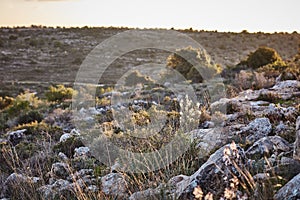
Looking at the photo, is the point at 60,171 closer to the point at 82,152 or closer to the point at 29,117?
the point at 82,152

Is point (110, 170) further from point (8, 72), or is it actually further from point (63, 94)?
point (8, 72)

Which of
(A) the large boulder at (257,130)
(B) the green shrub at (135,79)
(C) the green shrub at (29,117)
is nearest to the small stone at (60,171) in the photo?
(A) the large boulder at (257,130)

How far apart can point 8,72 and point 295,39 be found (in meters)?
33.2

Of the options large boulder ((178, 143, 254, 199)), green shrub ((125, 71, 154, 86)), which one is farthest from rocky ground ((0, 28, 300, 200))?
green shrub ((125, 71, 154, 86))

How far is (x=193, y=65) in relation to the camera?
18.8 metres

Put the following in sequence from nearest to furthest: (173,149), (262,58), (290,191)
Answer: (290,191) < (173,149) < (262,58)

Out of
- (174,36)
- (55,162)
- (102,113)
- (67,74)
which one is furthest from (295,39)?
(55,162)

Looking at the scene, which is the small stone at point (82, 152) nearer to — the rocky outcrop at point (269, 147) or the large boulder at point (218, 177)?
the rocky outcrop at point (269, 147)

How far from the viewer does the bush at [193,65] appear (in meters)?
17.9

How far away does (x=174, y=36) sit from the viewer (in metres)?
49.8

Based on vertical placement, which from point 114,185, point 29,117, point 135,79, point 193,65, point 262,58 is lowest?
point 29,117

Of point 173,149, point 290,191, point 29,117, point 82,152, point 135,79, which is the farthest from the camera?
point 135,79

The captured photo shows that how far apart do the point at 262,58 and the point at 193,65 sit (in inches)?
123

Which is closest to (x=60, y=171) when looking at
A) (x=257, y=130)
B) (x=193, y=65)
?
(x=257, y=130)
